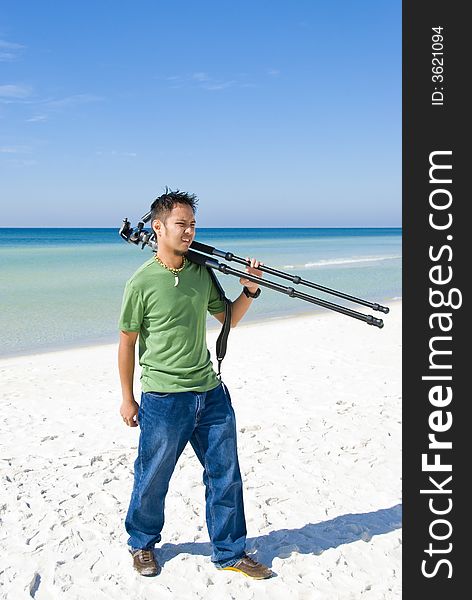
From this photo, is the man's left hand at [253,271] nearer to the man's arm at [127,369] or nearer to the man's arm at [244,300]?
the man's arm at [244,300]

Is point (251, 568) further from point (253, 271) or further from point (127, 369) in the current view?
point (253, 271)

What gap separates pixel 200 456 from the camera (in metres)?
3.74

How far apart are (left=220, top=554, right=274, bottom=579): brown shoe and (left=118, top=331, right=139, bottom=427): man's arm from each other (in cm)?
99

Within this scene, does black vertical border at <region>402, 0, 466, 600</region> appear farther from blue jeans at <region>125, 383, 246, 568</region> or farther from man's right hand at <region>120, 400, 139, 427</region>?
man's right hand at <region>120, 400, 139, 427</region>

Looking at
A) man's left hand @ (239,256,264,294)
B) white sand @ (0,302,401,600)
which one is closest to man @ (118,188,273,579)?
man's left hand @ (239,256,264,294)

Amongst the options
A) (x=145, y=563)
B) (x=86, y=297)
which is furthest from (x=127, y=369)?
(x=86, y=297)

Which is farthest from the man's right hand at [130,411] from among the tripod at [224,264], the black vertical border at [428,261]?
the black vertical border at [428,261]

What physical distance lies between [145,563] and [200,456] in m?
0.69

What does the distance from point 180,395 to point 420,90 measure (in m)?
1.96

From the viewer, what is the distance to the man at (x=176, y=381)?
11.5 ft

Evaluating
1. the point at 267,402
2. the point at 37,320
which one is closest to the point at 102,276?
the point at 37,320

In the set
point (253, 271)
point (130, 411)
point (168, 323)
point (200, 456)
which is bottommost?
point (200, 456)

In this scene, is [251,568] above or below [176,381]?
below

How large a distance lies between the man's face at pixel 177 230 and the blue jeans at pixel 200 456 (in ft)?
2.53
